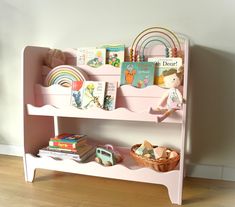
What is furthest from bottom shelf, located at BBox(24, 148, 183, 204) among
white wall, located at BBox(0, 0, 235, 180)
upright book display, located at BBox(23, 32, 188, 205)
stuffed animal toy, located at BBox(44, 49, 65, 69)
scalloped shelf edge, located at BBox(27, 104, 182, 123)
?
stuffed animal toy, located at BBox(44, 49, 65, 69)

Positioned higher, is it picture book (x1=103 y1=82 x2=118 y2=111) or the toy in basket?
picture book (x1=103 y1=82 x2=118 y2=111)

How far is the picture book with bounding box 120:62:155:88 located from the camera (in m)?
1.21

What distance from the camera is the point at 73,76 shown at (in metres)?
1.31

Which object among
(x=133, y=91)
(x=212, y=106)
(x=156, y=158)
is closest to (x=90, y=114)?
(x=133, y=91)

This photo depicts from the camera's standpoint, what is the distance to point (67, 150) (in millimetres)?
1307

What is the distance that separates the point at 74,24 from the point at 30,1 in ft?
1.07

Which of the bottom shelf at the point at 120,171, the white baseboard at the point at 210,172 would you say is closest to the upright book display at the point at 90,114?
the bottom shelf at the point at 120,171

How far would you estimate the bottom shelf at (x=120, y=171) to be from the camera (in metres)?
1.11

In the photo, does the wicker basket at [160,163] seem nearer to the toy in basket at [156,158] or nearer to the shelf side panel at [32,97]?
the toy in basket at [156,158]

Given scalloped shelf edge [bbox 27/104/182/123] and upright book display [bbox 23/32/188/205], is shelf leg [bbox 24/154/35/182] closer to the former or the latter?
upright book display [bbox 23/32/188/205]

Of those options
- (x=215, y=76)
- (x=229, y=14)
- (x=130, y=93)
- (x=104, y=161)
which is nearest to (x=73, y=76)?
(x=130, y=93)

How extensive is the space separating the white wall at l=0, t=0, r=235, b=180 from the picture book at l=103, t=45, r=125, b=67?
8 cm

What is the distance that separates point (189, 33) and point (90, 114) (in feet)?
2.19

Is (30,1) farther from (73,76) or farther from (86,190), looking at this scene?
(86,190)
